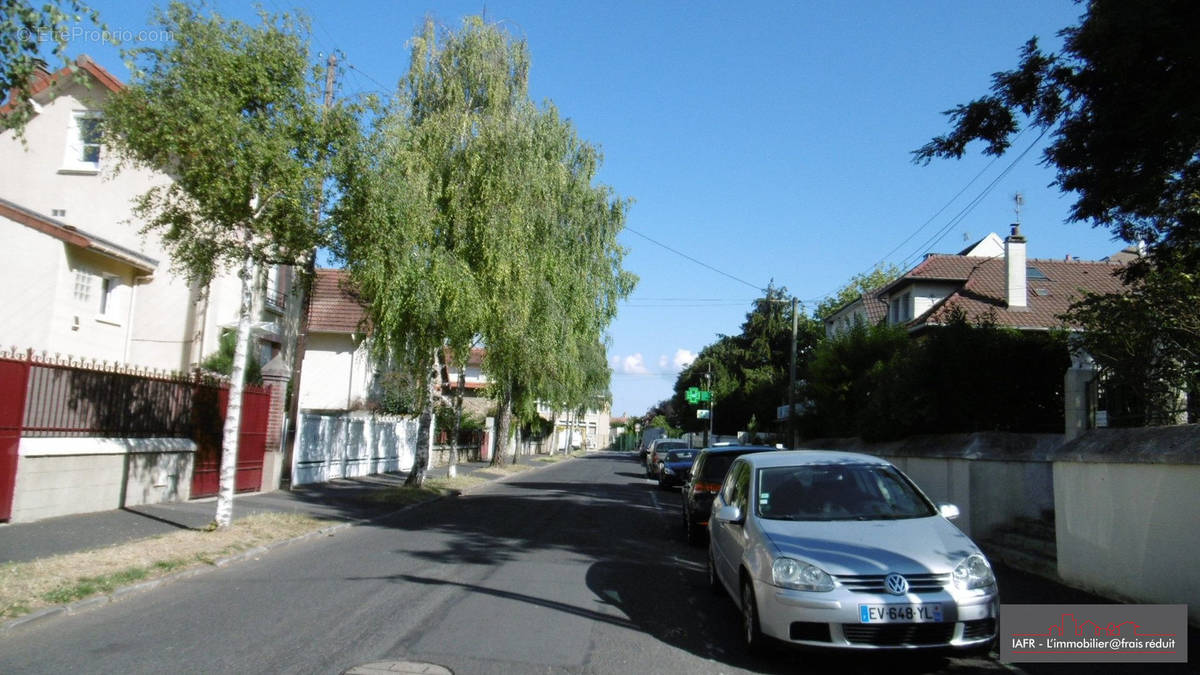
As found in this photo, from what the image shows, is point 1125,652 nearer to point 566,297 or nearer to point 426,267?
point 426,267

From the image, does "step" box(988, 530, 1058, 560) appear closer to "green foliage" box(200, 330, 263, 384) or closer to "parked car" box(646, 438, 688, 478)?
"green foliage" box(200, 330, 263, 384)

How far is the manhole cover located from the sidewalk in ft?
18.3

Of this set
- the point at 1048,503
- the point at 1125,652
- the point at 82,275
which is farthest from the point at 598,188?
the point at 1125,652

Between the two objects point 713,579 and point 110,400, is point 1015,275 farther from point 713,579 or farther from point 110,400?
point 110,400

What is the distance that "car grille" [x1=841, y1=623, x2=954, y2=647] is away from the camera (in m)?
5.69

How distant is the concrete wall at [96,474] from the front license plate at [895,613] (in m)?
11.2

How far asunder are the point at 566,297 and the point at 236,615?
1623 centimetres

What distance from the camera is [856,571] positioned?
5859 millimetres

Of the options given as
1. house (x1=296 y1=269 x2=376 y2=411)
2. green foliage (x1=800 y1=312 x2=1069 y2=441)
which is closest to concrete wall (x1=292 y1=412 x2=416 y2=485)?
house (x1=296 y1=269 x2=376 y2=411)

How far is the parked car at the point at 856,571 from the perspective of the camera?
18.7 ft

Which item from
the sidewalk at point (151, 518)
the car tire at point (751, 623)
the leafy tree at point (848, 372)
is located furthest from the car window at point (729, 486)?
the leafy tree at point (848, 372)

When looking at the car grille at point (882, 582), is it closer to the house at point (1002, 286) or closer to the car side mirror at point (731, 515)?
the car side mirror at point (731, 515)

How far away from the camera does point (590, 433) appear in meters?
123

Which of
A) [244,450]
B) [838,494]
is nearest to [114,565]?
[838,494]
